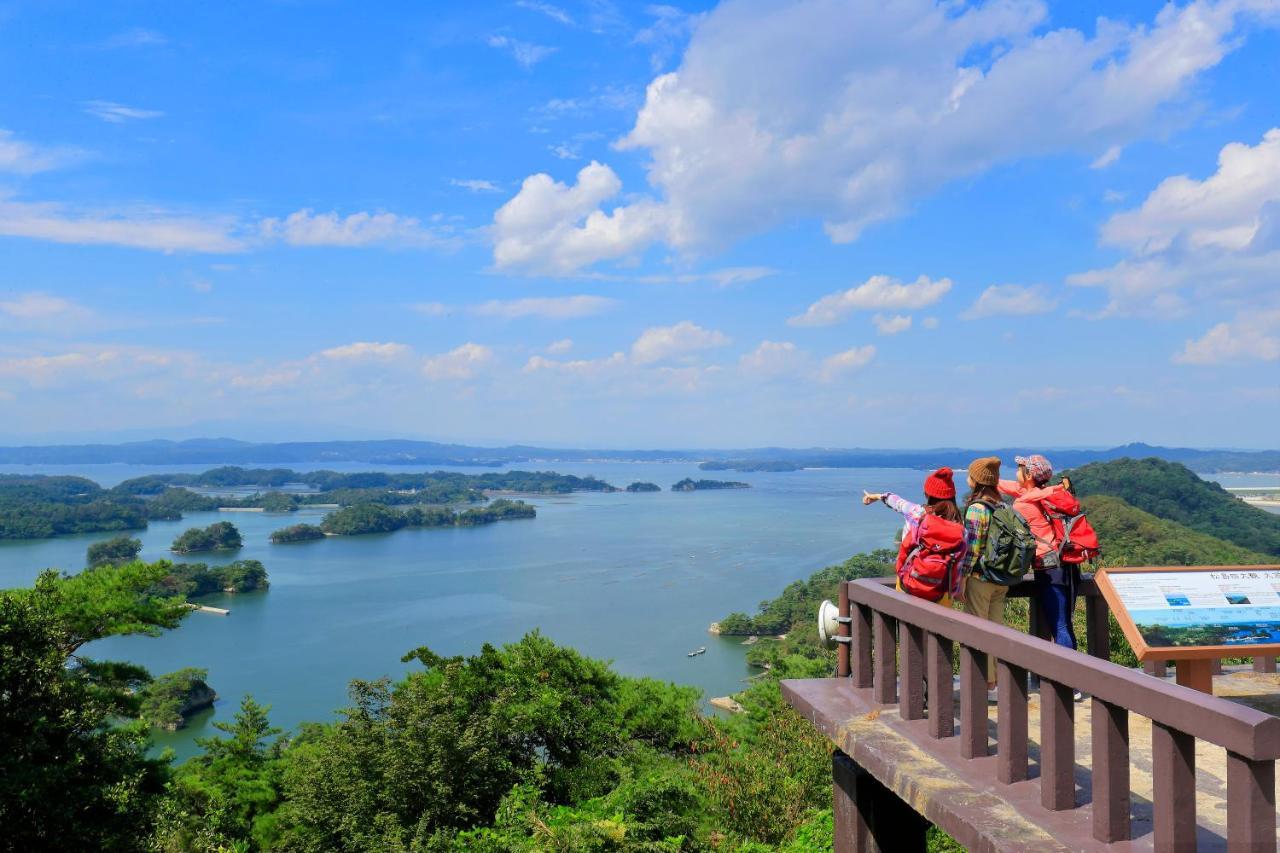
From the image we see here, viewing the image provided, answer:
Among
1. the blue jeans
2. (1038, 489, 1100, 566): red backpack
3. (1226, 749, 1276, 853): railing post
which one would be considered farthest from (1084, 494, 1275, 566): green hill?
(1226, 749, 1276, 853): railing post

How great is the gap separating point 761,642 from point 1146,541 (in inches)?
735

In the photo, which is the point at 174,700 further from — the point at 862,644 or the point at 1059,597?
the point at 1059,597

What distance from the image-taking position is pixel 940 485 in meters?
3.74

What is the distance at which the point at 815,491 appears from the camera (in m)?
162

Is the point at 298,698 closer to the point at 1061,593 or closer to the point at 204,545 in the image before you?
the point at 1061,593

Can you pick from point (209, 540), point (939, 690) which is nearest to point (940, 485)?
point (939, 690)

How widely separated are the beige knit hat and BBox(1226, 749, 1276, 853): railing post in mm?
2106

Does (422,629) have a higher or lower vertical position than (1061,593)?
lower

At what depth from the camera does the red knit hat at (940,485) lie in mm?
3715

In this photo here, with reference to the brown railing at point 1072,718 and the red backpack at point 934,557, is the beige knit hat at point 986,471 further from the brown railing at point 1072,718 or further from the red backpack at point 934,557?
the brown railing at point 1072,718

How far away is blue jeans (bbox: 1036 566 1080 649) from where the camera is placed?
4207mm

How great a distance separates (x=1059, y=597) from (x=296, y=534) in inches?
3952

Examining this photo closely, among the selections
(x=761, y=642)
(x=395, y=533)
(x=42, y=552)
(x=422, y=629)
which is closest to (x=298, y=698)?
(x=422, y=629)

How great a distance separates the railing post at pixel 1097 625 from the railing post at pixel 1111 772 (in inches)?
86.8
